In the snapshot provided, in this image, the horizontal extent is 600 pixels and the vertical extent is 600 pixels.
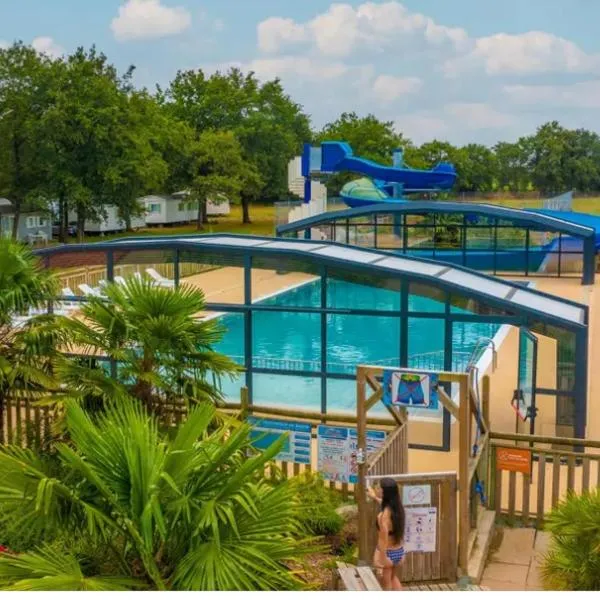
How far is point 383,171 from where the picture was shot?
35.1m

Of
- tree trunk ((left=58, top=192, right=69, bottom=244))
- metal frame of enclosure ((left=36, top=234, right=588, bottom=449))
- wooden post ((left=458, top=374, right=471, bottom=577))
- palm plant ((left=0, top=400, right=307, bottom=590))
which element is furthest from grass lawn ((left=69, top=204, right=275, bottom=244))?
palm plant ((left=0, top=400, right=307, bottom=590))

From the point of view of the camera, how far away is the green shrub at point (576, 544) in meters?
5.11

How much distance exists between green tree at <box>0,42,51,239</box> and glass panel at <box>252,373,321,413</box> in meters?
27.8

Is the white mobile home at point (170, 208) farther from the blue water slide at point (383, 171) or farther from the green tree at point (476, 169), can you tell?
the green tree at point (476, 169)

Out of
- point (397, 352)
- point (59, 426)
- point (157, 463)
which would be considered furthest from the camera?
point (397, 352)

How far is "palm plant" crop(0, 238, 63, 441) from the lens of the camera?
24.1ft

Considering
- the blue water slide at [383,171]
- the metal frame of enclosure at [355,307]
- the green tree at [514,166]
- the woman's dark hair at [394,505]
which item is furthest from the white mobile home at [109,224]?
the green tree at [514,166]

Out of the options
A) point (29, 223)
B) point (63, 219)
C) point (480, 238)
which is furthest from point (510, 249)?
point (29, 223)

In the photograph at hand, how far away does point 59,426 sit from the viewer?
6.57 m

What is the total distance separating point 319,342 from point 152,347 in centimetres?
453

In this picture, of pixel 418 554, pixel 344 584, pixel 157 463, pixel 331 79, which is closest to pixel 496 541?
pixel 418 554

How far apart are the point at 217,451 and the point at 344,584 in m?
→ 1.02

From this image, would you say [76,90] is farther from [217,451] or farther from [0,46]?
[217,451]

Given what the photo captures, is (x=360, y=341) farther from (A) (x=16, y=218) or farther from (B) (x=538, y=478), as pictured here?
(A) (x=16, y=218)
